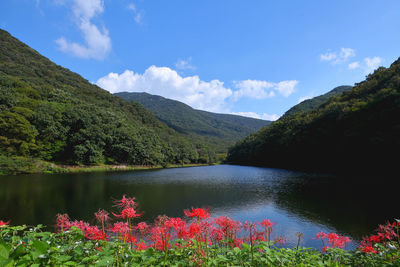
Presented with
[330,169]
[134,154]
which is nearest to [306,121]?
[330,169]

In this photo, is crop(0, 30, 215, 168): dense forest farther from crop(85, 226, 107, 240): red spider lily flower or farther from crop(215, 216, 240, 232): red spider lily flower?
crop(215, 216, 240, 232): red spider lily flower

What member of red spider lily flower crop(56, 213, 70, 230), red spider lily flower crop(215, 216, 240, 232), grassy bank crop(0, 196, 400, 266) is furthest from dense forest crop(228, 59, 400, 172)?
red spider lily flower crop(56, 213, 70, 230)

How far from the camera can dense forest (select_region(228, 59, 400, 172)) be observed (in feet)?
A: 98.8

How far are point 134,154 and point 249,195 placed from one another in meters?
44.4

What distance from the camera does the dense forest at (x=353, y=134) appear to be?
98.8ft

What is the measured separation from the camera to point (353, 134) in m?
35.3

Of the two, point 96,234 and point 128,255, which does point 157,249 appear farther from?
point 96,234

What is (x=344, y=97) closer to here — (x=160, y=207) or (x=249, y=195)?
(x=249, y=195)

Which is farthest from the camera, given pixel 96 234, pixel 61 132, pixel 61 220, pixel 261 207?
pixel 61 132

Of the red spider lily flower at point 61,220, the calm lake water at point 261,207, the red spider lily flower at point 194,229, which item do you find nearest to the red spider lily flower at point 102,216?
the red spider lily flower at point 61,220

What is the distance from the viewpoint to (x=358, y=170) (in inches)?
1385

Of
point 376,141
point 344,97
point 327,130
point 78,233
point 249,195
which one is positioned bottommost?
point 249,195

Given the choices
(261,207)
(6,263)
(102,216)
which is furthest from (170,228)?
(261,207)

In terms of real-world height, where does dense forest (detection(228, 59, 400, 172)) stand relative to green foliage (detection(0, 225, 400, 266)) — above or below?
above
